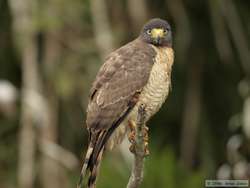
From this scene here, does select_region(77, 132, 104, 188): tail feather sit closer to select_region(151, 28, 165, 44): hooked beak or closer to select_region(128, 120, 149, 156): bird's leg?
select_region(128, 120, 149, 156): bird's leg

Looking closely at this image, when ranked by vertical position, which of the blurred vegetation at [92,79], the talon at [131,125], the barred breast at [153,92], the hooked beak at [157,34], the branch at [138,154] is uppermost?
the blurred vegetation at [92,79]

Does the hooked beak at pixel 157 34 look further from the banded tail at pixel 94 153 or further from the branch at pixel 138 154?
the branch at pixel 138 154

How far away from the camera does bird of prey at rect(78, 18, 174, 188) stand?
14.9ft

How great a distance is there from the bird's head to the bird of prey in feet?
0.37

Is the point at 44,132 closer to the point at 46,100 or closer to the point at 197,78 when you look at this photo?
the point at 46,100

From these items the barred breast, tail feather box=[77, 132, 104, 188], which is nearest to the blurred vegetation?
the barred breast

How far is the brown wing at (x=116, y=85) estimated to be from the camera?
459 centimetres

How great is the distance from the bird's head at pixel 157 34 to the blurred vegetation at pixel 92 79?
178 centimetres

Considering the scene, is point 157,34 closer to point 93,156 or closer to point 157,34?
point 157,34

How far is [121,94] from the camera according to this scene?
4.70 meters

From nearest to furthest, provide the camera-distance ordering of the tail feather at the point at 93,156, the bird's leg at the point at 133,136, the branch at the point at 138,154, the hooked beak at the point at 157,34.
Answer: the branch at the point at 138,154 < the bird's leg at the point at 133,136 < the tail feather at the point at 93,156 < the hooked beak at the point at 157,34

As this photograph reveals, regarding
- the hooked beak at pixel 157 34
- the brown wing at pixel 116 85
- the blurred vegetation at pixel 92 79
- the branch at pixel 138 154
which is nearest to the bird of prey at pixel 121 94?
the brown wing at pixel 116 85

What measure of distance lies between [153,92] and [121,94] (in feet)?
0.51

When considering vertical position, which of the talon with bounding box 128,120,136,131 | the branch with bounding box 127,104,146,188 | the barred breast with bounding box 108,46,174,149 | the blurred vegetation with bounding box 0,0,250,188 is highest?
the blurred vegetation with bounding box 0,0,250,188
